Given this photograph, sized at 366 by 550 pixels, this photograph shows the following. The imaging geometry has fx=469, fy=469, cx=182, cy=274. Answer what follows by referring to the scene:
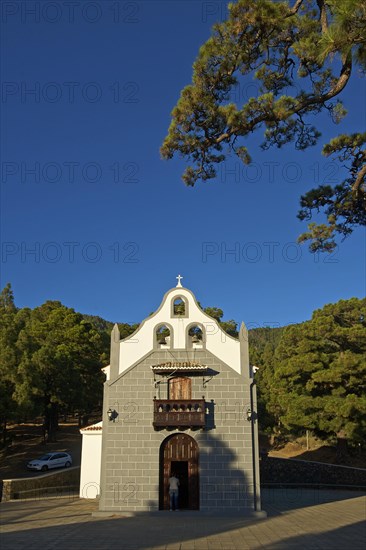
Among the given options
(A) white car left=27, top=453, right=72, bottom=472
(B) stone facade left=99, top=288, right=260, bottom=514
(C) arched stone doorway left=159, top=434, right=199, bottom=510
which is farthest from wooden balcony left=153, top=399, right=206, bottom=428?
(A) white car left=27, top=453, right=72, bottom=472

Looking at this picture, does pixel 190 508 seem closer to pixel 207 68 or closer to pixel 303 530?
pixel 303 530

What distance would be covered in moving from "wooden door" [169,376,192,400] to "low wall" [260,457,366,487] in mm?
12919

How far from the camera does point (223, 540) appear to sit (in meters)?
10.9

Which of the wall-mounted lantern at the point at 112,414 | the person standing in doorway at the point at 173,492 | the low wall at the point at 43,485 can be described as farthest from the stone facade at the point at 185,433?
the low wall at the point at 43,485

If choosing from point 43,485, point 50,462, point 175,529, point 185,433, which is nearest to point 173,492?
point 185,433

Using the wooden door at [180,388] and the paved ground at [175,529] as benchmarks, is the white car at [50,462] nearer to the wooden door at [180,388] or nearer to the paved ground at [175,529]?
the paved ground at [175,529]

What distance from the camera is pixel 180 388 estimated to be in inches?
616

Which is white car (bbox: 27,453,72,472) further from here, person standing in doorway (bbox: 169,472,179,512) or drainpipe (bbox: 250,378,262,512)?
drainpipe (bbox: 250,378,262,512)

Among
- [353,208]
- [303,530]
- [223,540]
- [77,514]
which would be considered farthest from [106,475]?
[353,208]

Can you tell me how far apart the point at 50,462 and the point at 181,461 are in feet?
47.8

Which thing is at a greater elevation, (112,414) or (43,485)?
(112,414)

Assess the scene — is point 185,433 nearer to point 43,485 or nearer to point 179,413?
point 179,413

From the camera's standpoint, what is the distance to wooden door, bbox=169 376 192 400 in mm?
15594

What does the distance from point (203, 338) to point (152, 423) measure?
326cm
